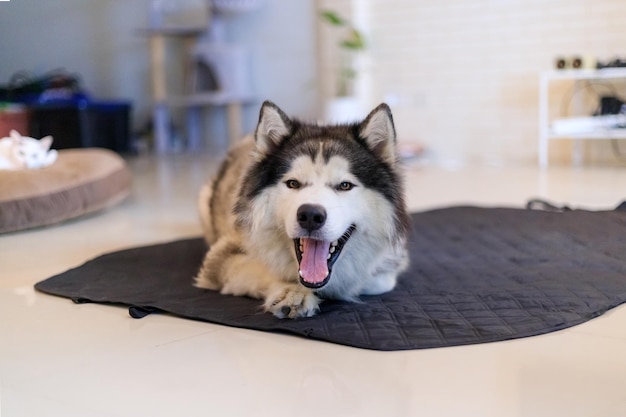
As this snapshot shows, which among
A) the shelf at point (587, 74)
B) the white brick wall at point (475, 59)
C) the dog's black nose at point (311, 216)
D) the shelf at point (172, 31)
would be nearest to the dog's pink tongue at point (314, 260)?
the dog's black nose at point (311, 216)

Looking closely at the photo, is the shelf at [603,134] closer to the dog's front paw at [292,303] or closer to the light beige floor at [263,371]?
the light beige floor at [263,371]

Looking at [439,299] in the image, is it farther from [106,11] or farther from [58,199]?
[106,11]

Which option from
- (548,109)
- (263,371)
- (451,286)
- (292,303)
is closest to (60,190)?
(292,303)

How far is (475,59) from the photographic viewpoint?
693cm

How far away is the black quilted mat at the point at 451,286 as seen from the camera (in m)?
2.07

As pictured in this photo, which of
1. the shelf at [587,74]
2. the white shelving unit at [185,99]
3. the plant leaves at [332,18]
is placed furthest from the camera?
the white shelving unit at [185,99]

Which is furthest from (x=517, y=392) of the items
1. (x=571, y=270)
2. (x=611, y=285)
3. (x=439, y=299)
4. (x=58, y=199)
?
(x=58, y=199)

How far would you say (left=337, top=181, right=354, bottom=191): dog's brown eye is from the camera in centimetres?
215

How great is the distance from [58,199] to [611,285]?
9.82 ft

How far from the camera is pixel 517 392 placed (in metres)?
1.62

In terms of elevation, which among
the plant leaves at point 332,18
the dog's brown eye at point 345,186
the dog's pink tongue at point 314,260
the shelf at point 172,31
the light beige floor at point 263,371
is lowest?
the light beige floor at point 263,371

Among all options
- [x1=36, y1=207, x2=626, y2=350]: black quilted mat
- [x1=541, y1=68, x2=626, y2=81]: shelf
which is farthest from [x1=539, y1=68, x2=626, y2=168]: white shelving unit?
[x1=36, y1=207, x2=626, y2=350]: black quilted mat

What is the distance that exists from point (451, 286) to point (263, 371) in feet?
3.28

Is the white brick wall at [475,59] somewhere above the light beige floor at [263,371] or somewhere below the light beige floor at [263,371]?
above
